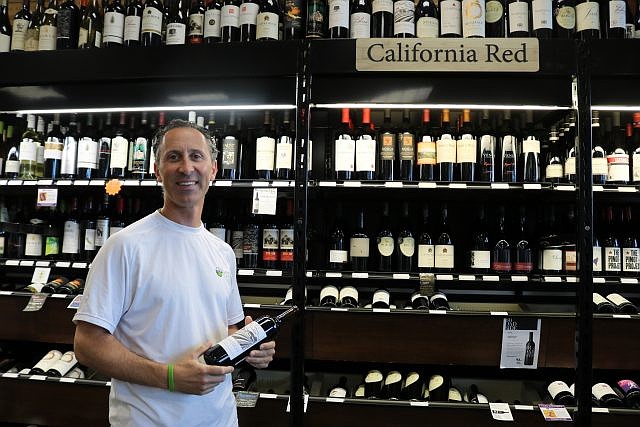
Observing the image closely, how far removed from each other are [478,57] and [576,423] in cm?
193

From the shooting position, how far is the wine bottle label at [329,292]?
103 inches

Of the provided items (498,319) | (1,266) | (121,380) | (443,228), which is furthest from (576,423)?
(1,266)

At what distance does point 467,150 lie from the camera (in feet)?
8.41

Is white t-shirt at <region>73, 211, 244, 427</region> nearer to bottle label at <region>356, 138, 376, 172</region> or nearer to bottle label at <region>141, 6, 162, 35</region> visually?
bottle label at <region>356, 138, 376, 172</region>

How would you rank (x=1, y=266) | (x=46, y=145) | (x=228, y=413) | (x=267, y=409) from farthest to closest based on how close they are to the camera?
(x=1, y=266) < (x=46, y=145) < (x=267, y=409) < (x=228, y=413)

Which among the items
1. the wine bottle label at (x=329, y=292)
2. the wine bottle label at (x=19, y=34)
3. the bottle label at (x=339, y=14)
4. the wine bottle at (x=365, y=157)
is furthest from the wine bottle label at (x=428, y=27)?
the wine bottle label at (x=19, y=34)

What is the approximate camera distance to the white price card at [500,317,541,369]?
2.41 meters

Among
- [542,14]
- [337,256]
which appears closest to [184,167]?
[337,256]

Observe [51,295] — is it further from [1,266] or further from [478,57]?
[478,57]

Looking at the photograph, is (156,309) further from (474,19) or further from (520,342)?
(474,19)

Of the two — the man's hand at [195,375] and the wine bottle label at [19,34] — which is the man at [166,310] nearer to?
the man's hand at [195,375]

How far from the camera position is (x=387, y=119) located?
2.81m

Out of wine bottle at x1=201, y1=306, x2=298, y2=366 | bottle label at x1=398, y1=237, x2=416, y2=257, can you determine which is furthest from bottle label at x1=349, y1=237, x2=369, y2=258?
wine bottle at x1=201, y1=306, x2=298, y2=366

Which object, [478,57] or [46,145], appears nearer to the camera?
[478,57]
